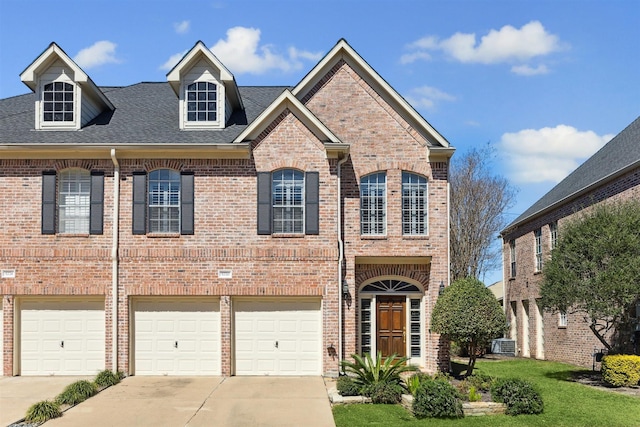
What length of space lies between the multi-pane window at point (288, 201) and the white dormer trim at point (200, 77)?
95.6 inches

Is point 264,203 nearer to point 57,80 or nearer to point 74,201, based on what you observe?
point 74,201

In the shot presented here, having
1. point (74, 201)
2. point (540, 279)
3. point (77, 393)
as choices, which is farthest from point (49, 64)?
point (540, 279)

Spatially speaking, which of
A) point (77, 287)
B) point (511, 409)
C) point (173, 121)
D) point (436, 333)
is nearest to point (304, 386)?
point (436, 333)

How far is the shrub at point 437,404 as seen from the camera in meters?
13.5

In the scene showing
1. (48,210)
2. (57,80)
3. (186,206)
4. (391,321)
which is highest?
(57,80)

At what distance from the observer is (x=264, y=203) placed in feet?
62.8

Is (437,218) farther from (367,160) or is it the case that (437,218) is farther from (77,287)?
A: (77,287)

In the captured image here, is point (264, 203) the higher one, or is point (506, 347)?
point (264, 203)

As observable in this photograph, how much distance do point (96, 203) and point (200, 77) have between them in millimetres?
4466

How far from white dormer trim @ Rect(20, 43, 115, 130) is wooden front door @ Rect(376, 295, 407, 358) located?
9.91 metres

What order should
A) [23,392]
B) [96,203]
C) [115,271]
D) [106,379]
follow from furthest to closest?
[96,203] < [115,271] < [106,379] < [23,392]

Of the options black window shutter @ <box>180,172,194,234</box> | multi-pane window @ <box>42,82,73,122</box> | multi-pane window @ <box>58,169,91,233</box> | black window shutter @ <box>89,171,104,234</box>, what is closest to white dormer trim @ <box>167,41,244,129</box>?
black window shutter @ <box>180,172,194,234</box>

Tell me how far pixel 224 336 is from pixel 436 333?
5.64 m

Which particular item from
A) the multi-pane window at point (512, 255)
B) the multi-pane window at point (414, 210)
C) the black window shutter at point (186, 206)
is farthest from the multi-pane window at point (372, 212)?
the multi-pane window at point (512, 255)
